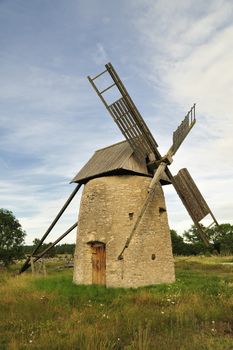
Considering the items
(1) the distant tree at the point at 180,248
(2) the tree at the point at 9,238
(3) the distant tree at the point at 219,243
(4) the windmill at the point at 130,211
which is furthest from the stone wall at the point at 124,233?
(1) the distant tree at the point at 180,248

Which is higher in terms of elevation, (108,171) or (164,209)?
(108,171)

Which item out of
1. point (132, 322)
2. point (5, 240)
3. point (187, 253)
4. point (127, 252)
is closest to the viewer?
point (132, 322)

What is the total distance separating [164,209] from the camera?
16.2 meters

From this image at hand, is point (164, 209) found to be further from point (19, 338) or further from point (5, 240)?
point (5, 240)

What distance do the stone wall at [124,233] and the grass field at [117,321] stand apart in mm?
1224

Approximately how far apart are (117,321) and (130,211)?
725 cm

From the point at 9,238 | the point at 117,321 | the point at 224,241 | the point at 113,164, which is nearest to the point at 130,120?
the point at 113,164

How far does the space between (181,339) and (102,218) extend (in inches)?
338

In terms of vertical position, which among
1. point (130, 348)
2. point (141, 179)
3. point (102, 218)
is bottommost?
point (130, 348)

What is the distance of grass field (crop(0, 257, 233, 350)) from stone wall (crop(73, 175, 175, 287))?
48.2 inches

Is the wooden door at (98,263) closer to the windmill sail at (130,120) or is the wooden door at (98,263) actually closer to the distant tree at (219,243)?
the windmill sail at (130,120)

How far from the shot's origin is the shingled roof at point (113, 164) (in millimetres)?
15250

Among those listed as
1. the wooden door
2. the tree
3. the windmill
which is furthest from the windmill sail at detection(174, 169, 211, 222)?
the tree

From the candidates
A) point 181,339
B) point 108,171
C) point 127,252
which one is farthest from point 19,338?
point 108,171
